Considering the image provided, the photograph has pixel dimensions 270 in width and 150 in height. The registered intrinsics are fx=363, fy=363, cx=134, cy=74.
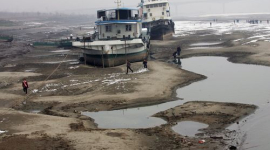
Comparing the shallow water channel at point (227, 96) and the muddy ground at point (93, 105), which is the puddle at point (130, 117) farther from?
the muddy ground at point (93, 105)

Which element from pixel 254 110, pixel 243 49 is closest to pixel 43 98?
pixel 254 110

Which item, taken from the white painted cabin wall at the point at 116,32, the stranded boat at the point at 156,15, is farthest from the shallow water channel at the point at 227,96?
the stranded boat at the point at 156,15

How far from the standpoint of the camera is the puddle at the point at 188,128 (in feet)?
54.7

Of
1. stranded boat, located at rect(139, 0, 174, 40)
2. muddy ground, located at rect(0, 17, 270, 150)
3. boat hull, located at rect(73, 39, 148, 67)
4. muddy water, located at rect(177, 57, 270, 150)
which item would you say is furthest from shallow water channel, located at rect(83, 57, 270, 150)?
stranded boat, located at rect(139, 0, 174, 40)

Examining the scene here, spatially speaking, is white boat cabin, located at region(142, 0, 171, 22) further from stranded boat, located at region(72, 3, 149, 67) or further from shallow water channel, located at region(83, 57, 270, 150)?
shallow water channel, located at region(83, 57, 270, 150)

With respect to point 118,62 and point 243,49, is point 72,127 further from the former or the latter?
point 243,49

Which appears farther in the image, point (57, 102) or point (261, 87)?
point (261, 87)

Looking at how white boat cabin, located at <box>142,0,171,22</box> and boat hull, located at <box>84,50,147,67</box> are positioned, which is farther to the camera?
white boat cabin, located at <box>142,0,171,22</box>

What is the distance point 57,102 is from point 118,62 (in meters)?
14.7

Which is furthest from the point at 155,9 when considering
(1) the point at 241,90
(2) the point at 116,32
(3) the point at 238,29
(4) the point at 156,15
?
(1) the point at 241,90

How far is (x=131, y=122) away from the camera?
Answer: 19047 mm

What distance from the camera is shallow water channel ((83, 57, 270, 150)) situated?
56.1ft

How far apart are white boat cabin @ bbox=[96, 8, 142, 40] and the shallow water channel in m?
8.08

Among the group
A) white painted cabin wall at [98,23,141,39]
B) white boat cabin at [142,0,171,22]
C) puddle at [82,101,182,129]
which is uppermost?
white boat cabin at [142,0,171,22]
